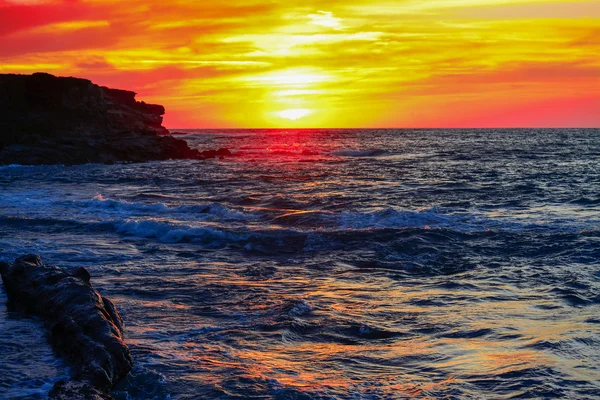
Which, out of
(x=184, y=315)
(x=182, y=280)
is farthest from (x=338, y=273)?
(x=184, y=315)

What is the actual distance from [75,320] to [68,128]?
5227 centimetres

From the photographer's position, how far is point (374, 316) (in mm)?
9164

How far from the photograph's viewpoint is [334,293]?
1072cm

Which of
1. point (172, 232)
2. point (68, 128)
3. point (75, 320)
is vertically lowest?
point (172, 232)

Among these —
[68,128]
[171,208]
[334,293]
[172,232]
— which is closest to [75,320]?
[334,293]

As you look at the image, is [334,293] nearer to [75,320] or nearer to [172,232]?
[75,320]

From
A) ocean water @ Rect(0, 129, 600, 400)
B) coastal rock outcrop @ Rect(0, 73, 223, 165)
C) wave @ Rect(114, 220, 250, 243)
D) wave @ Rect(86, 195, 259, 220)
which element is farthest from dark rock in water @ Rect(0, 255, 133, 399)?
coastal rock outcrop @ Rect(0, 73, 223, 165)

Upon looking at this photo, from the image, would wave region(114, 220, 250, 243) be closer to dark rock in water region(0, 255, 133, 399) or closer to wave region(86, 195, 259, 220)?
wave region(86, 195, 259, 220)

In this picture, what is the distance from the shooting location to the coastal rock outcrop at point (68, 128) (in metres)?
51.9

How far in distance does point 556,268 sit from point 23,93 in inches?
2229

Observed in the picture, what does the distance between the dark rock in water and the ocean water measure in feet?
0.79

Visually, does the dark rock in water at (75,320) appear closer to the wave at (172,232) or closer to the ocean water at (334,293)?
the ocean water at (334,293)

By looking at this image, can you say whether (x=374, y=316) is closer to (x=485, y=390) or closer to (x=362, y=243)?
(x=485, y=390)

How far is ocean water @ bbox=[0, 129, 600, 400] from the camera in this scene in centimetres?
681
